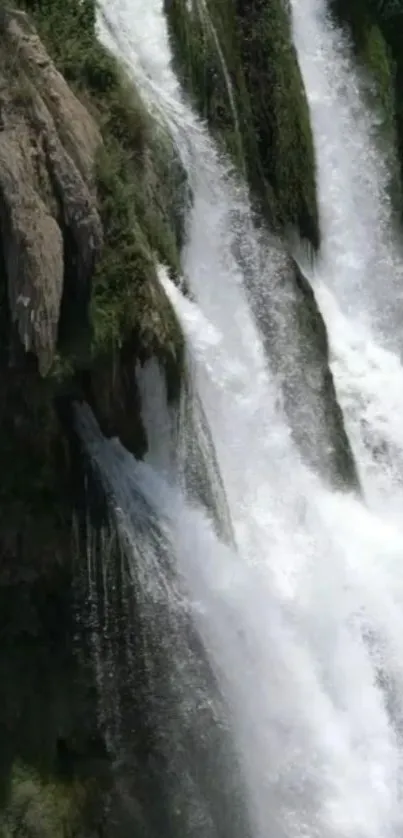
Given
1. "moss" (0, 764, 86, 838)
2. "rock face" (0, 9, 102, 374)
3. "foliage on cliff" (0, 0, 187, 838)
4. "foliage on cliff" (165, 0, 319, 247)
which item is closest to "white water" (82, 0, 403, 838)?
"foliage on cliff" (165, 0, 319, 247)

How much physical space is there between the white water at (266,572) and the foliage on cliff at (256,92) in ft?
1.10

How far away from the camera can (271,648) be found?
10.1 meters

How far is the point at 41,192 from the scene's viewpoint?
7984 mm

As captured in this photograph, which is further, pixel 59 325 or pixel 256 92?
pixel 256 92

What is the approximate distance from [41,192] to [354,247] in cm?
730

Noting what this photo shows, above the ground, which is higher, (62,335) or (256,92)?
(256,92)

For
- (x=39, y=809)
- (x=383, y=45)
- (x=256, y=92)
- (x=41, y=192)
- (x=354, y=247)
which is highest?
(x=383, y=45)

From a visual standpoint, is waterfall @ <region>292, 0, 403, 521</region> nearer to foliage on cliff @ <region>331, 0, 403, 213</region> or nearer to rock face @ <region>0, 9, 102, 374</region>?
foliage on cliff @ <region>331, 0, 403, 213</region>

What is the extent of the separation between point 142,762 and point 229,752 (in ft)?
2.74

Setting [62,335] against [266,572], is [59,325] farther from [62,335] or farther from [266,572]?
[266,572]

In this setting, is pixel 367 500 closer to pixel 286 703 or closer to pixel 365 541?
pixel 365 541

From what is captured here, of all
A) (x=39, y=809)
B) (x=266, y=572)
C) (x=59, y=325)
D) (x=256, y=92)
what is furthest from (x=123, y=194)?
(x=39, y=809)

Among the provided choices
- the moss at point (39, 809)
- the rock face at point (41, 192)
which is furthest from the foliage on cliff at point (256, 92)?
the moss at point (39, 809)

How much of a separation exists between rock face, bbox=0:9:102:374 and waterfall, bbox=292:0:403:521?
589 cm
